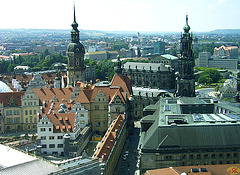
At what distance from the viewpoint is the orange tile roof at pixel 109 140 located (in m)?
58.0

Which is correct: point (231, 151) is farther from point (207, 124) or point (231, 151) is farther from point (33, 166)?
point (33, 166)

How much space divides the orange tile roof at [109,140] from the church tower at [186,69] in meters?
25.9

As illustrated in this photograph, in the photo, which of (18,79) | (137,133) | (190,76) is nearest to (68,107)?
(137,133)

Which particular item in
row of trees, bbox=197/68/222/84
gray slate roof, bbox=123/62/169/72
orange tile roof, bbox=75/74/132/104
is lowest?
row of trees, bbox=197/68/222/84

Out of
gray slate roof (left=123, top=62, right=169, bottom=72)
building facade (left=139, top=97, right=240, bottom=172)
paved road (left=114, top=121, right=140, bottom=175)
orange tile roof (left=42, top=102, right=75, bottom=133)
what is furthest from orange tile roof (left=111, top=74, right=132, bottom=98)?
building facade (left=139, top=97, right=240, bottom=172)

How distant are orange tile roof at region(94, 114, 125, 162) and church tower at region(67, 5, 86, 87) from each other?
34.7 metres

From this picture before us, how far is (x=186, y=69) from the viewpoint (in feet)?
331

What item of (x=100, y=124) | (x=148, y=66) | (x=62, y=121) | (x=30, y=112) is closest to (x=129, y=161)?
(x=62, y=121)

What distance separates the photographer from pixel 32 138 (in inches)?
3135

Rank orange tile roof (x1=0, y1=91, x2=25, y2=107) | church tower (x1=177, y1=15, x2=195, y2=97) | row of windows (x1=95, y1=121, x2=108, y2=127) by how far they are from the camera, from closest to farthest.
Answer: row of windows (x1=95, y1=121, x2=108, y2=127) < orange tile roof (x1=0, y1=91, x2=25, y2=107) < church tower (x1=177, y1=15, x2=195, y2=97)

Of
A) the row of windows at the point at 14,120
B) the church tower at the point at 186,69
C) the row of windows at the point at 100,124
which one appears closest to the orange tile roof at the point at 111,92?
the row of windows at the point at 100,124

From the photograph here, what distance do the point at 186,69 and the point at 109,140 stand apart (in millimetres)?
44812

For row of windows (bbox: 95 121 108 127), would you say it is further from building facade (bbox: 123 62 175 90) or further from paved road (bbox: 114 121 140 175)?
building facade (bbox: 123 62 175 90)

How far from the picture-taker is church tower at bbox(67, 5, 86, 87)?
112 metres
